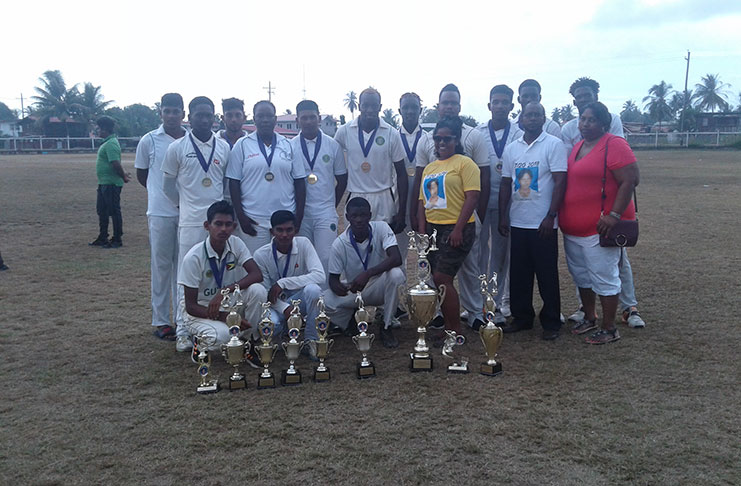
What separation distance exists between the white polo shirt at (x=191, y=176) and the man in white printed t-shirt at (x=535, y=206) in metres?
2.65

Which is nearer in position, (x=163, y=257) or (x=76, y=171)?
(x=163, y=257)

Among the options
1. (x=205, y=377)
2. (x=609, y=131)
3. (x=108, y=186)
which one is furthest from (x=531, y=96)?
(x=108, y=186)

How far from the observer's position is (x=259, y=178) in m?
5.33

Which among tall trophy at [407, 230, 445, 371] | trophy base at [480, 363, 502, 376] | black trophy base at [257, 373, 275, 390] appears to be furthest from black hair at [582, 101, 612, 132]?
black trophy base at [257, 373, 275, 390]

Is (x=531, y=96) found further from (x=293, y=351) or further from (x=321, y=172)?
(x=293, y=351)

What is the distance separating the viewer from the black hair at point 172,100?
5.26 meters

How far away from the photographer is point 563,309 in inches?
247

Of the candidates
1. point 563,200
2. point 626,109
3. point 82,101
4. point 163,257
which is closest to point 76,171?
point 163,257

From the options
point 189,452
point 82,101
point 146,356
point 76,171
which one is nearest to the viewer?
point 189,452

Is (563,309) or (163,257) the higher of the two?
(163,257)

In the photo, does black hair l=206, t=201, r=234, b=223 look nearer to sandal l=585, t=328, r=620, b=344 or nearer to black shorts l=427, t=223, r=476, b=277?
black shorts l=427, t=223, r=476, b=277

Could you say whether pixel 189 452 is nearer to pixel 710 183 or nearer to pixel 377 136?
pixel 377 136

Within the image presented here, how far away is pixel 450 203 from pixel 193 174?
2242 millimetres

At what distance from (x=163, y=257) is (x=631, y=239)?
13.6 ft
